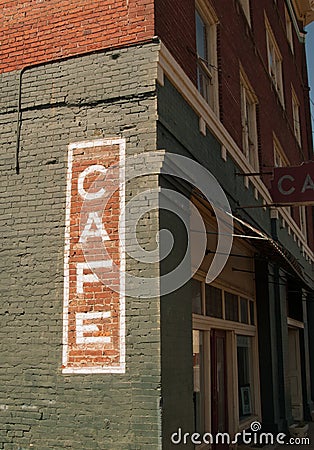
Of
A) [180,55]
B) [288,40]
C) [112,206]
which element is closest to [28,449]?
[112,206]

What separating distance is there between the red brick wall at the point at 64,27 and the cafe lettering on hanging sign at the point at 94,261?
5.05ft

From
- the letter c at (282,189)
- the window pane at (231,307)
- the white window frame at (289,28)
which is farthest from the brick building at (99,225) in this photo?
the white window frame at (289,28)

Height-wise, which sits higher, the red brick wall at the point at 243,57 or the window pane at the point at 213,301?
the red brick wall at the point at 243,57

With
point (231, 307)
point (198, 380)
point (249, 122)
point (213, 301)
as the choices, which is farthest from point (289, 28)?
point (198, 380)

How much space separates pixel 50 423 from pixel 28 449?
1.39 feet

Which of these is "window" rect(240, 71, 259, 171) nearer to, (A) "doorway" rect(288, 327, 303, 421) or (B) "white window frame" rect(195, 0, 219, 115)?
(B) "white window frame" rect(195, 0, 219, 115)

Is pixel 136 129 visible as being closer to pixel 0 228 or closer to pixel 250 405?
pixel 0 228

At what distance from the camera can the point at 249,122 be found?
550 inches

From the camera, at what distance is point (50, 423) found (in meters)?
7.08

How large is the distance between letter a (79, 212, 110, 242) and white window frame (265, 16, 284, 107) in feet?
35.5

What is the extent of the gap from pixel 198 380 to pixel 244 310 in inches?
146

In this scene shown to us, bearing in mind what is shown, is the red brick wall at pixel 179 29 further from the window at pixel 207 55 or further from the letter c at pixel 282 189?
the letter c at pixel 282 189

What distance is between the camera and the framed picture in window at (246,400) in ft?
39.3

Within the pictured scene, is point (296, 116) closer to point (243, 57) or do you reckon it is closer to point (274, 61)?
point (274, 61)
